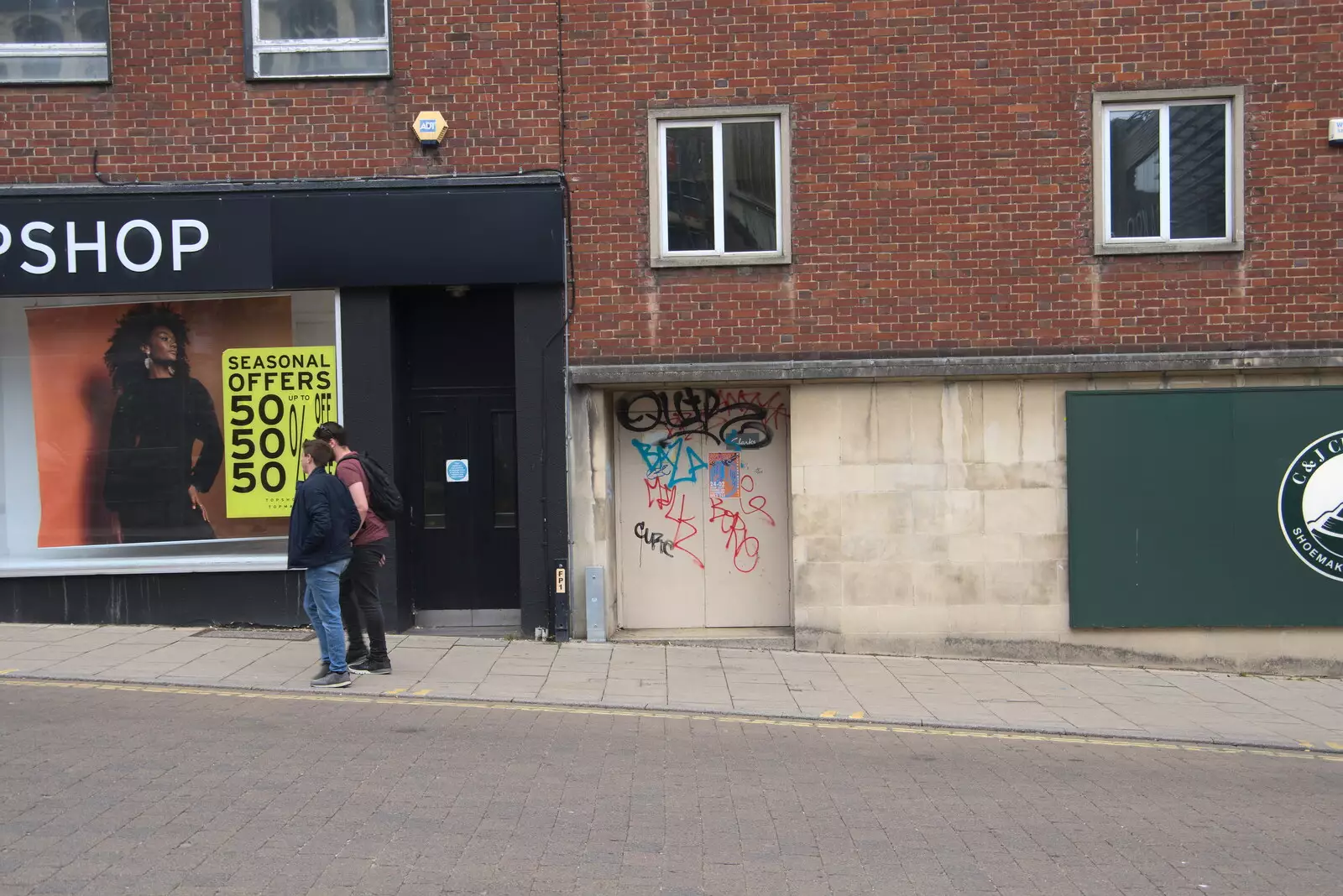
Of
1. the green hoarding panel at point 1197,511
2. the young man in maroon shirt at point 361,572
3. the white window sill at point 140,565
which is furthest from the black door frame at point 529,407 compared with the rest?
the green hoarding panel at point 1197,511

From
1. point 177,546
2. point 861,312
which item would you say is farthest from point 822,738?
point 177,546

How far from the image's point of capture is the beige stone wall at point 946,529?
1057 cm

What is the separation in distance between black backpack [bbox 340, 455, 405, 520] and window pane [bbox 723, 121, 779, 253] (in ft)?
12.6

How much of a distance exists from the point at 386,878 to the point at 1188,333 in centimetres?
855

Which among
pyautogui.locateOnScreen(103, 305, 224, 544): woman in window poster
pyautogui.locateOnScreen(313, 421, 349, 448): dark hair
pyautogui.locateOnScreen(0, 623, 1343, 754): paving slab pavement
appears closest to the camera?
pyautogui.locateOnScreen(0, 623, 1343, 754): paving slab pavement

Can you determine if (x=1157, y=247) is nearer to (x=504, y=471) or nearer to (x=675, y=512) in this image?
(x=675, y=512)

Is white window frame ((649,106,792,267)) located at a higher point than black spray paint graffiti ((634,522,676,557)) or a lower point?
higher

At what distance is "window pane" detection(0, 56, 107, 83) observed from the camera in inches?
417

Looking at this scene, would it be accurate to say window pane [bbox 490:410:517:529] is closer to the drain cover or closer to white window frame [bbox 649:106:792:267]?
the drain cover

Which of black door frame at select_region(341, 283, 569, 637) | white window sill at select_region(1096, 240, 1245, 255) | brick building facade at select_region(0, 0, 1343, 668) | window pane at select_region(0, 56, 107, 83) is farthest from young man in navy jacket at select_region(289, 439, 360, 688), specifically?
white window sill at select_region(1096, 240, 1245, 255)

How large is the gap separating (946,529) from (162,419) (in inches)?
288

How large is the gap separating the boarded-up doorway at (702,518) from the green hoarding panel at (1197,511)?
2.70 metres

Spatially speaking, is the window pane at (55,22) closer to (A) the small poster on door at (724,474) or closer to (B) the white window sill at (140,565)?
(B) the white window sill at (140,565)

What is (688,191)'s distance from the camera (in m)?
10.8
